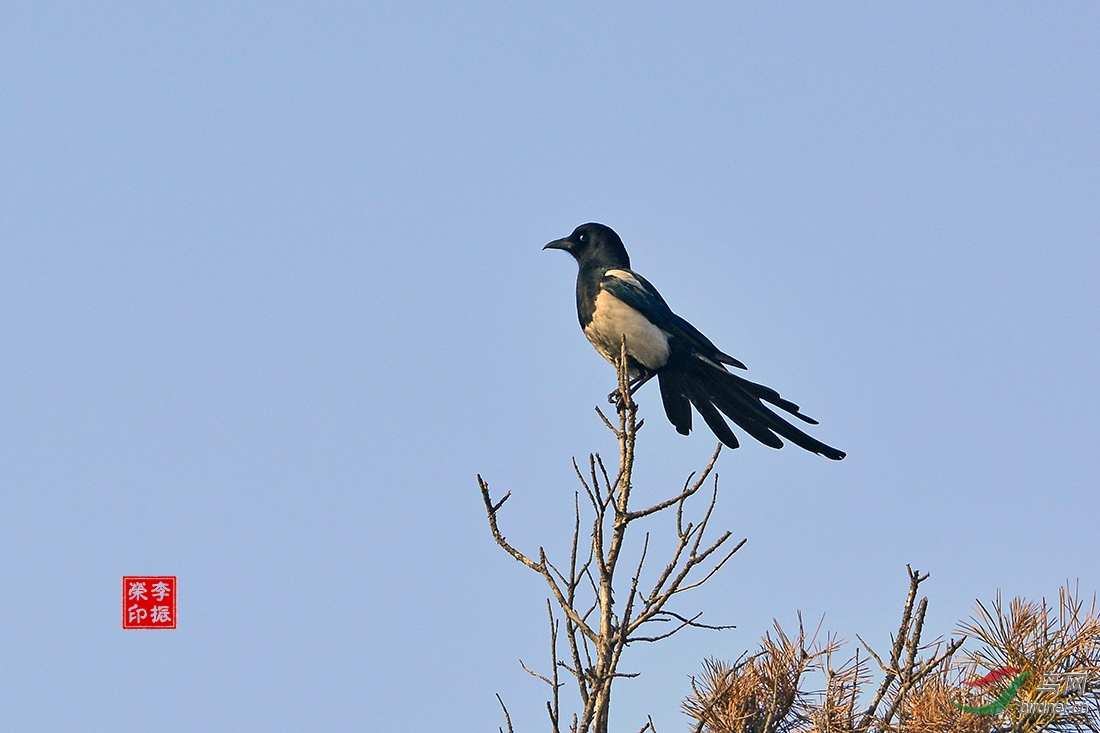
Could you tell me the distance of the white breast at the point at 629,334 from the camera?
25.4 ft

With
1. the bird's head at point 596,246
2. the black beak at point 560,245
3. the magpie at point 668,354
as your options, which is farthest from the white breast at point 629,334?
the black beak at point 560,245

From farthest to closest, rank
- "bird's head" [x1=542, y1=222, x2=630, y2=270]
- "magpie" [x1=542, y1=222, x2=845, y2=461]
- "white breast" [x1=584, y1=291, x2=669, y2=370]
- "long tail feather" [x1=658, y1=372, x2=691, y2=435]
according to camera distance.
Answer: "bird's head" [x1=542, y1=222, x2=630, y2=270]
"long tail feather" [x1=658, y1=372, x2=691, y2=435]
"white breast" [x1=584, y1=291, x2=669, y2=370]
"magpie" [x1=542, y1=222, x2=845, y2=461]

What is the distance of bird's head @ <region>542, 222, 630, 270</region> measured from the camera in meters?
8.50

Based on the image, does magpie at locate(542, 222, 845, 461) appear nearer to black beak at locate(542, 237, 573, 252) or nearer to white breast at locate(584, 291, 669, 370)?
white breast at locate(584, 291, 669, 370)

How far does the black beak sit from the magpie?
45cm

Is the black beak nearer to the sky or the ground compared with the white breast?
nearer to the sky

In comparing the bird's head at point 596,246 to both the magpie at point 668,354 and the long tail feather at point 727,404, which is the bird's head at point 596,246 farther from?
the long tail feather at point 727,404

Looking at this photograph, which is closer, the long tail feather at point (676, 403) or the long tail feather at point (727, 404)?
the long tail feather at point (727, 404)

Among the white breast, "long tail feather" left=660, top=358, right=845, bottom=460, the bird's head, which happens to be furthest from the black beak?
"long tail feather" left=660, top=358, right=845, bottom=460

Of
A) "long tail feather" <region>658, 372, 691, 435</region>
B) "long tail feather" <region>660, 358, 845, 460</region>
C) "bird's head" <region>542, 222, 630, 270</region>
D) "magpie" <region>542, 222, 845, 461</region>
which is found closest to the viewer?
"long tail feather" <region>660, 358, 845, 460</region>

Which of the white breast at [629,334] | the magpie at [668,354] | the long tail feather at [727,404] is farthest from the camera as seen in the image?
the white breast at [629,334]

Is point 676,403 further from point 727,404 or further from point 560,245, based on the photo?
point 560,245

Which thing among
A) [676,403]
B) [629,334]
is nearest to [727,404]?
[676,403]

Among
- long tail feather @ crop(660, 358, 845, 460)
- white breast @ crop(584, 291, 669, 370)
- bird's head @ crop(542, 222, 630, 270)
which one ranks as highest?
bird's head @ crop(542, 222, 630, 270)
